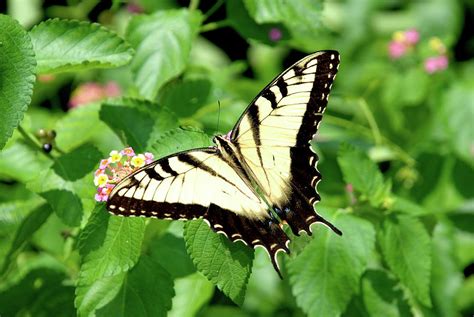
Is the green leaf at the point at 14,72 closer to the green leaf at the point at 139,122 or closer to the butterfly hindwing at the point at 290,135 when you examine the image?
the green leaf at the point at 139,122

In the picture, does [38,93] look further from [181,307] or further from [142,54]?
[181,307]

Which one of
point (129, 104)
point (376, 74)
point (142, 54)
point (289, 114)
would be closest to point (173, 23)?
point (142, 54)

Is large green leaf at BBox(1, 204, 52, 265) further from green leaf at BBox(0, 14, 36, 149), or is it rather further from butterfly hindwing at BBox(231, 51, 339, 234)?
butterfly hindwing at BBox(231, 51, 339, 234)

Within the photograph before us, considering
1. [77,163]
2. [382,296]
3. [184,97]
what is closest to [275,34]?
Result: [184,97]

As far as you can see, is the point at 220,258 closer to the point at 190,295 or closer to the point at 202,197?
the point at 202,197

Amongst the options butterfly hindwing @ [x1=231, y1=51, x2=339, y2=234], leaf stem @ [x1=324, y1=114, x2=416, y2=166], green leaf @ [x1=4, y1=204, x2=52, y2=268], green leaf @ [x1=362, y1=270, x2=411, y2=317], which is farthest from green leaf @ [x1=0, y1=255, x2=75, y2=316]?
leaf stem @ [x1=324, y1=114, x2=416, y2=166]
